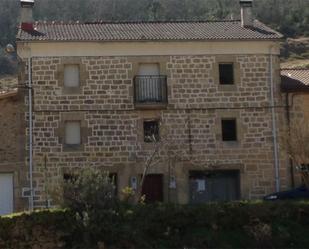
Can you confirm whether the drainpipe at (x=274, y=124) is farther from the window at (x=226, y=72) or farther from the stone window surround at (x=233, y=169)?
the window at (x=226, y=72)

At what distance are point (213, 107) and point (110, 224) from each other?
35.1ft

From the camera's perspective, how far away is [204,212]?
66.0 feet

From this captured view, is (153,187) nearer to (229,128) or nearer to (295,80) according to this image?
(229,128)

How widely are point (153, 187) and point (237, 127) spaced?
4.34m

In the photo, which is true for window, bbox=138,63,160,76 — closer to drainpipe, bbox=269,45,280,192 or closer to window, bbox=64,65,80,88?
window, bbox=64,65,80,88

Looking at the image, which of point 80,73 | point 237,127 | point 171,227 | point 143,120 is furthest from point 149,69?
point 171,227

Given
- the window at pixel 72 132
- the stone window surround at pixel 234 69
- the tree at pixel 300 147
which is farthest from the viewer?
the stone window surround at pixel 234 69

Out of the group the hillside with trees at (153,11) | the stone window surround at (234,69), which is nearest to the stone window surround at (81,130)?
the stone window surround at (234,69)

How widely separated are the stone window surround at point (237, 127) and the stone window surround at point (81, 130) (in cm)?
535

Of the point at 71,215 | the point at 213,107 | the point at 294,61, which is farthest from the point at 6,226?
the point at 294,61

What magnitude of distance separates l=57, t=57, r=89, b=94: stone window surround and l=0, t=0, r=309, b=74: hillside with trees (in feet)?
118

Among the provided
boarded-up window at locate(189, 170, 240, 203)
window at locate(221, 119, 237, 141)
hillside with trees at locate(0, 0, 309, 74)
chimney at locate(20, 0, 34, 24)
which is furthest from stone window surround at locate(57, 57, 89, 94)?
hillside with trees at locate(0, 0, 309, 74)

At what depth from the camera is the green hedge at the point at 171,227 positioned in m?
19.3

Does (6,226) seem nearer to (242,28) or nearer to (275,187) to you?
(275,187)
